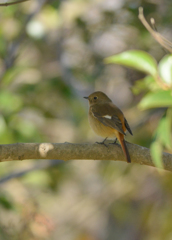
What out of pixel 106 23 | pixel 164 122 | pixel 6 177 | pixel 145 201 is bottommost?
pixel 145 201

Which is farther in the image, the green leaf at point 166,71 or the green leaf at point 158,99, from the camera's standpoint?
the green leaf at point 166,71

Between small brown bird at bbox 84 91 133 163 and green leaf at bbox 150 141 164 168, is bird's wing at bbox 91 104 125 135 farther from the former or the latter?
green leaf at bbox 150 141 164 168

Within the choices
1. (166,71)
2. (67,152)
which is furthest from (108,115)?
(166,71)

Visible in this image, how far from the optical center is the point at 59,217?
812cm

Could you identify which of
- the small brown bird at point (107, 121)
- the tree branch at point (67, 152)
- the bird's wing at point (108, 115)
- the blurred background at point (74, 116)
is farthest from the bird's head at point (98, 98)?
the tree branch at point (67, 152)

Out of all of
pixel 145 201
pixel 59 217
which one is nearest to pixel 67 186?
pixel 59 217

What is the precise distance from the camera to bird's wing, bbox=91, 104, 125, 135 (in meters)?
3.80

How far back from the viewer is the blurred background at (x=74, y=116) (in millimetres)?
4680

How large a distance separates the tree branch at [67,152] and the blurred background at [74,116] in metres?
0.98

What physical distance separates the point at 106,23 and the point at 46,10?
109 centimetres

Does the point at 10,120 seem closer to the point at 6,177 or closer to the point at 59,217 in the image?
the point at 6,177

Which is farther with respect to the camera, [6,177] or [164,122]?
[6,177]

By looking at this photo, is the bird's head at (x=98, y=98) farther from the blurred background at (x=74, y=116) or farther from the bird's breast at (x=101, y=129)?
the blurred background at (x=74, y=116)

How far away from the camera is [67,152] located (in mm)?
2928
